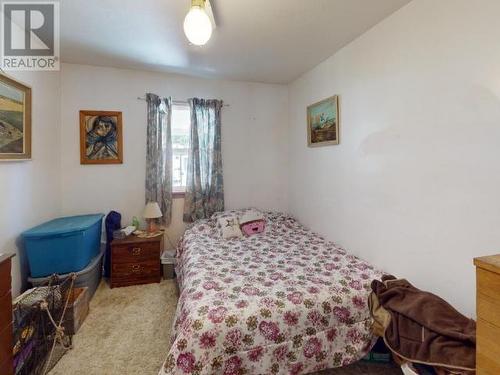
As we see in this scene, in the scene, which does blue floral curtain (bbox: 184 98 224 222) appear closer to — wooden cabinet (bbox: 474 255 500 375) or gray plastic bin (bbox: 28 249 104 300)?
gray plastic bin (bbox: 28 249 104 300)

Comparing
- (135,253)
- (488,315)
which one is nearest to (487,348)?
(488,315)

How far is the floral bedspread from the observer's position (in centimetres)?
140

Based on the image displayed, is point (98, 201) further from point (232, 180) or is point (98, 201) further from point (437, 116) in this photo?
point (437, 116)

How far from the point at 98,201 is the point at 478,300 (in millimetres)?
3325

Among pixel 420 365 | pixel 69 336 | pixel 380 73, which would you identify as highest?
pixel 380 73

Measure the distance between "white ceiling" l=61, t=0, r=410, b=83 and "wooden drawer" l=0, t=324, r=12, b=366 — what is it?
2.02 meters

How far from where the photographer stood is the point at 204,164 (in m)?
3.35

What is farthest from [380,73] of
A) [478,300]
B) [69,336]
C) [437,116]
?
[69,336]

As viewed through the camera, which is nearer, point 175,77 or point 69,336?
point 69,336

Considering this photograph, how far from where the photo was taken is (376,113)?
2.10 m

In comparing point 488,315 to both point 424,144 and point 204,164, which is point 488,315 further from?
point 204,164

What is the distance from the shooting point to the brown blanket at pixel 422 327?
120 centimetres
